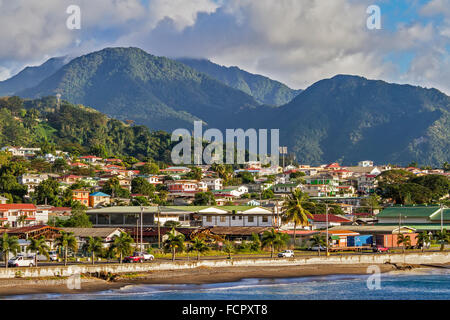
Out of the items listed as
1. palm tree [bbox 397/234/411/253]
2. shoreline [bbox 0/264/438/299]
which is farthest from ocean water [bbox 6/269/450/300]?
palm tree [bbox 397/234/411/253]

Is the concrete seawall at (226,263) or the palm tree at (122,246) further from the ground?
the palm tree at (122,246)

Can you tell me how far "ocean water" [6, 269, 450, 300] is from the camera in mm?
42688

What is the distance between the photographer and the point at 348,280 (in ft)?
177

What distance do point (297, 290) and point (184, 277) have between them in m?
8.83

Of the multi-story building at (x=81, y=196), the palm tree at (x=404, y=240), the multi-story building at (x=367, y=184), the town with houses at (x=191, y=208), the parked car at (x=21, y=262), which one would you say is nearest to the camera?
the parked car at (x=21, y=262)

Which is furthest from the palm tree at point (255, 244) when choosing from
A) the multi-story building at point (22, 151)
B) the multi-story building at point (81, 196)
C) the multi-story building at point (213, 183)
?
the multi-story building at point (22, 151)

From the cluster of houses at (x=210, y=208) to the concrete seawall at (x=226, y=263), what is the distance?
680 centimetres

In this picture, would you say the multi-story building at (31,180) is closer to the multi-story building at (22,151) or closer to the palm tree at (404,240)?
the multi-story building at (22,151)

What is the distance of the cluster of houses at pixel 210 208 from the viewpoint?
254 feet

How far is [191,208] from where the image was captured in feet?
286

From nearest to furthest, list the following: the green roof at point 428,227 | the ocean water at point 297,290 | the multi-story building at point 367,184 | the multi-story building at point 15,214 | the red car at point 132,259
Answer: the ocean water at point 297,290 → the red car at point 132,259 → the green roof at point 428,227 → the multi-story building at point 15,214 → the multi-story building at point 367,184

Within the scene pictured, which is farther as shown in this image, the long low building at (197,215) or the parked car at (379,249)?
the long low building at (197,215)

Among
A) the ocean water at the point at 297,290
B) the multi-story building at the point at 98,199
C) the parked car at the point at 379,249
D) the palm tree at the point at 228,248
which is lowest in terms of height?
the ocean water at the point at 297,290
